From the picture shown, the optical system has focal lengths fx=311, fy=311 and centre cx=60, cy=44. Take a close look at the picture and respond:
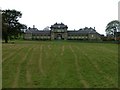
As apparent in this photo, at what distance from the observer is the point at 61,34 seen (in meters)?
168

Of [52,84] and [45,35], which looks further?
[45,35]

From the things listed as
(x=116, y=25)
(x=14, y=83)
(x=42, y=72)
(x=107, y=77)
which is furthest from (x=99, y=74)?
(x=116, y=25)

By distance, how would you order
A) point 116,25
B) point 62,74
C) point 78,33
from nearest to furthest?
1. point 62,74
2. point 116,25
3. point 78,33

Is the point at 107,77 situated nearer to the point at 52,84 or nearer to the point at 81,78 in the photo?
the point at 81,78

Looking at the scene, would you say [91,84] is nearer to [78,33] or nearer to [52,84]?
[52,84]

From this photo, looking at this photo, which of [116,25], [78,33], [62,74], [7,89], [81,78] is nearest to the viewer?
[7,89]

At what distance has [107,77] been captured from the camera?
17844 mm

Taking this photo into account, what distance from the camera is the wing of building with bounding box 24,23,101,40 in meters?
168

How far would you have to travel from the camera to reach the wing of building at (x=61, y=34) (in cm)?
16750

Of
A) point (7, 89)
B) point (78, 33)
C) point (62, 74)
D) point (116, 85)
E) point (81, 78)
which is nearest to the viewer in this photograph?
point (7, 89)

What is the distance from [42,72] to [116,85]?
19.6 feet

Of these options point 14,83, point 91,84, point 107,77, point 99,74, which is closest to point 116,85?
point 91,84

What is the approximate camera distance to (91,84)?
15625 mm

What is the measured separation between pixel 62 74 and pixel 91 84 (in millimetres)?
3670
